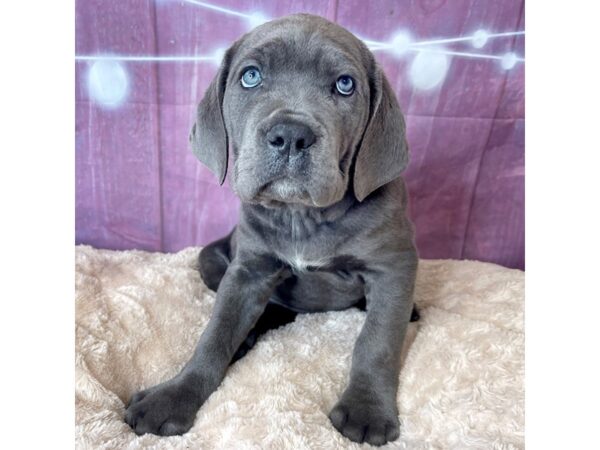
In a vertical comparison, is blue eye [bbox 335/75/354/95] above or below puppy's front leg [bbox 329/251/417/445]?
above

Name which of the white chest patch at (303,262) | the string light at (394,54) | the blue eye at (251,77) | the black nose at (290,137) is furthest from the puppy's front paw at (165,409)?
the string light at (394,54)

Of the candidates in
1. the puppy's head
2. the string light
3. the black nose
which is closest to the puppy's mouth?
the puppy's head

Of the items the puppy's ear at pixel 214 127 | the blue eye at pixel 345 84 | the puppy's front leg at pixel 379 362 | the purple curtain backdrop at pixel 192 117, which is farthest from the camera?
the purple curtain backdrop at pixel 192 117

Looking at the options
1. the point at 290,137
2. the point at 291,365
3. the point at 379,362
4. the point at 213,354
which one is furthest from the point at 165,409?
the point at 290,137

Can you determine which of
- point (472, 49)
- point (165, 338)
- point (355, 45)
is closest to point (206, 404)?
point (165, 338)

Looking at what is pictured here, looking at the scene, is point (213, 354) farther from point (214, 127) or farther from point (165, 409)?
point (214, 127)

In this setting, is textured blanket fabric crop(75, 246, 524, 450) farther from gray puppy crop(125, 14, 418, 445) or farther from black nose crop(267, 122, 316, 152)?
black nose crop(267, 122, 316, 152)

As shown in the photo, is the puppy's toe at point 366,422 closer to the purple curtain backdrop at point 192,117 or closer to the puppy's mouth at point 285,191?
the puppy's mouth at point 285,191
